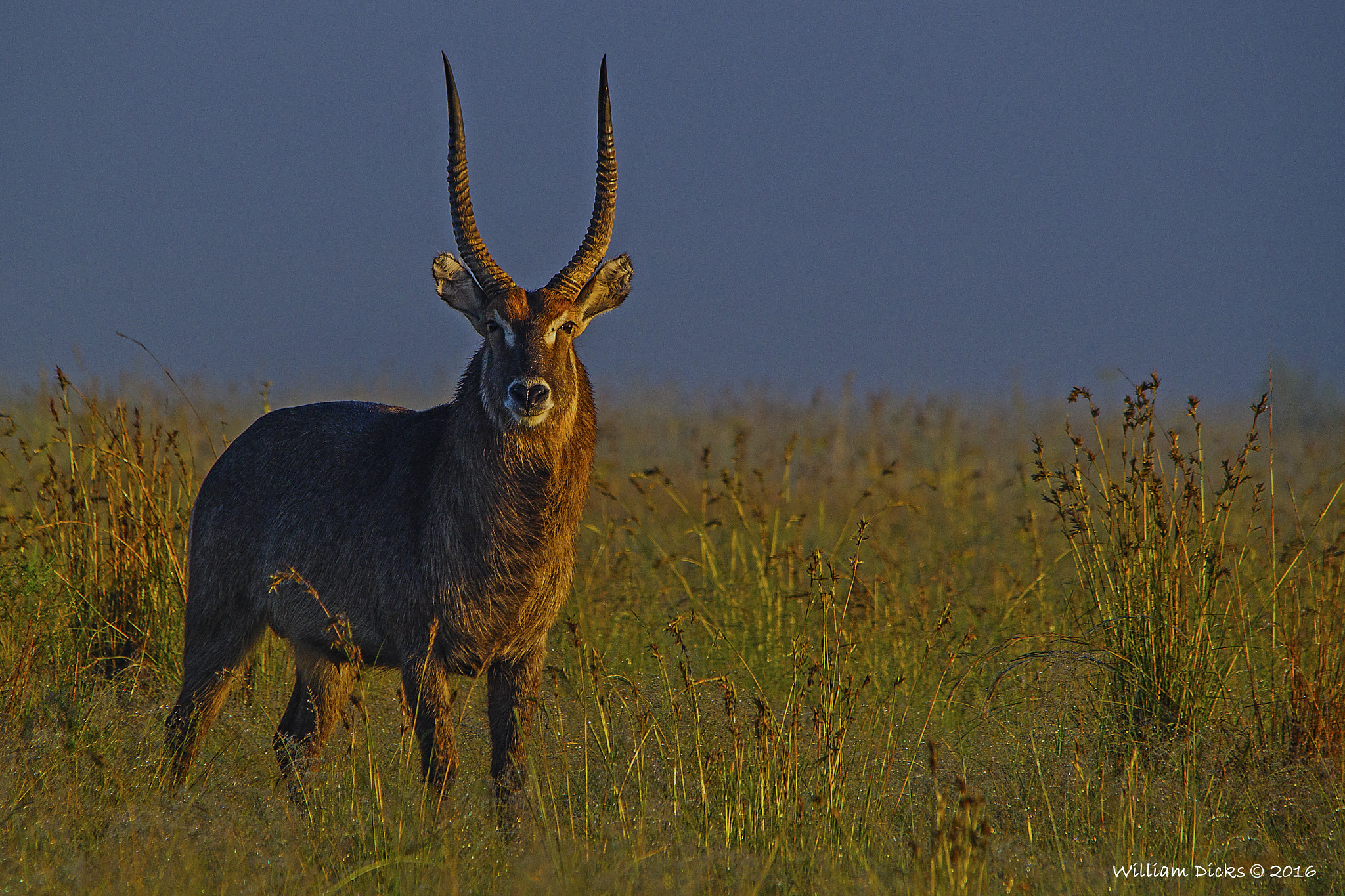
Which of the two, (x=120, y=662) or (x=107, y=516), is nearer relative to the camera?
(x=120, y=662)

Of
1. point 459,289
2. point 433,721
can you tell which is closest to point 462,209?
point 459,289

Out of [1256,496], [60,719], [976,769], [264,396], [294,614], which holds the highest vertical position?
[264,396]

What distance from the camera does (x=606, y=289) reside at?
16.8 ft

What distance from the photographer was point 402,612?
179 inches

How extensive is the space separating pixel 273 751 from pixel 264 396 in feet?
7.57

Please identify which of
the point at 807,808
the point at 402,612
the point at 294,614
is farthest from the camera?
the point at 294,614

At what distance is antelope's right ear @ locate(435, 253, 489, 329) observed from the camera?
4902 mm

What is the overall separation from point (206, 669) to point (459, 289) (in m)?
2.18

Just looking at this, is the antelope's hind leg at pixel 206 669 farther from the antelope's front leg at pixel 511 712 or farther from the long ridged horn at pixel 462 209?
the long ridged horn at pixel 462 209

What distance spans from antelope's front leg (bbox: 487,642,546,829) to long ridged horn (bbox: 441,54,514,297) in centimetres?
163

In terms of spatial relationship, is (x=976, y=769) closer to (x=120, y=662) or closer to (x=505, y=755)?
(x=505, y=755)

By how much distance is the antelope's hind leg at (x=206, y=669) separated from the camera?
509 centimetres

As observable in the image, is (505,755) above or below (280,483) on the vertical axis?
below

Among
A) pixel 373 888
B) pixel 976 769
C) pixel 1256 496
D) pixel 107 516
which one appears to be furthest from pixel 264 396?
pixel 1256 496
